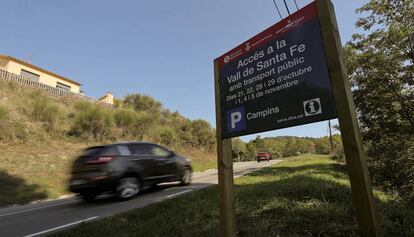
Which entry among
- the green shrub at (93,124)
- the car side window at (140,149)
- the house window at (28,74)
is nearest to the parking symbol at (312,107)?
the car side window at (140,149)

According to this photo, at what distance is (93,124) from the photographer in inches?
788

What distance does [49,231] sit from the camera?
5312 mm

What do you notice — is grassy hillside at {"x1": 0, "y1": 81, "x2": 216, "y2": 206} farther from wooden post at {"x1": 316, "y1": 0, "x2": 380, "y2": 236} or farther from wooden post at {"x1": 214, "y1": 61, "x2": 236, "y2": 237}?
wooden post at {"x1": 316, "y1": 0, "x2": 380, "y2": 236}

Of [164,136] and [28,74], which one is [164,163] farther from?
[28,74]

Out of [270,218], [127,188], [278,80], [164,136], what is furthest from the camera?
[164,136]

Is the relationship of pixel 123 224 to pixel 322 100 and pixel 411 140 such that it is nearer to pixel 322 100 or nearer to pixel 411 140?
pixel 322 100

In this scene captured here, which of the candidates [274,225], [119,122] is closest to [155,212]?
[274,225]

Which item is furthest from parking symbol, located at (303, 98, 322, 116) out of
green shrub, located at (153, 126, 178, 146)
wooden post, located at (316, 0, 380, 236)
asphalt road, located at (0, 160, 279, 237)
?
green shrub, located at (153, 126, 178, 146)

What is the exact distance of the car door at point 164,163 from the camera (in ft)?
31.7

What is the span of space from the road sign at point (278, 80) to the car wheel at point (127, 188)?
18.2 feet

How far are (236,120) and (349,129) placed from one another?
140cm

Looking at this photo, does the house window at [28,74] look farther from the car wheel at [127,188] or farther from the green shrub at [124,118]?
the car wheel at [127,188]

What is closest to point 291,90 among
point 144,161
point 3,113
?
point 144,161

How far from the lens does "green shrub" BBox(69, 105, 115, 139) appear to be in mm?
19156
